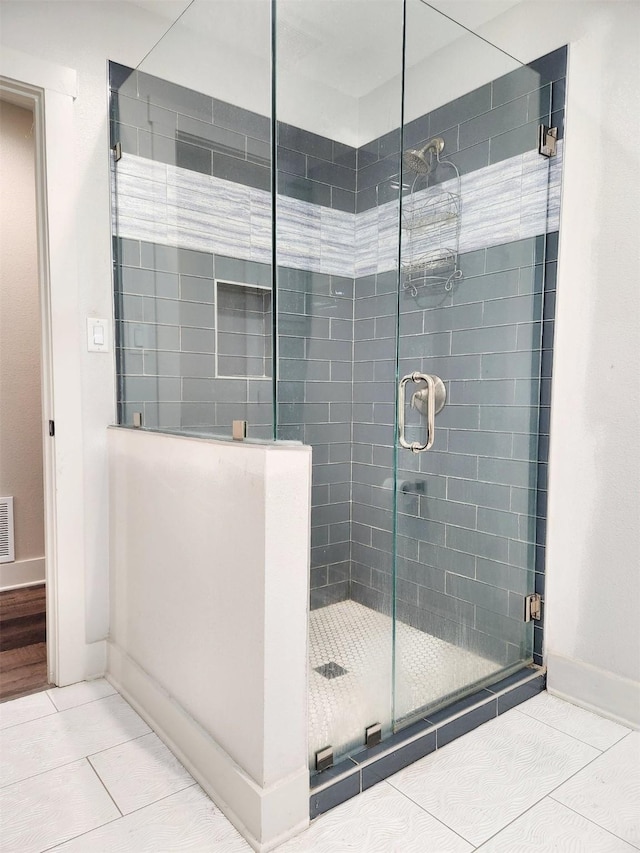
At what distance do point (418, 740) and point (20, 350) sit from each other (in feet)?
9.45

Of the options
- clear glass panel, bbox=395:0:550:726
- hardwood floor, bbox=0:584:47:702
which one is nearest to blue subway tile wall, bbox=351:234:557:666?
clear glass panel, bbox=395:0:550:726

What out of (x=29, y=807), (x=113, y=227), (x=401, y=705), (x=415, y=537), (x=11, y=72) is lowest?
(x=29, y=807)

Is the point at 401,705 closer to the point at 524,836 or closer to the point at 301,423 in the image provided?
the point at 524,836

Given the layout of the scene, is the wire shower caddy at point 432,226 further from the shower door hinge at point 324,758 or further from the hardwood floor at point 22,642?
the hardwood floor at point 22,642

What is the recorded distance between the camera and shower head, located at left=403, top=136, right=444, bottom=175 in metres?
1.70

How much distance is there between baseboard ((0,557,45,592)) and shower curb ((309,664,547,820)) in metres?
2.40

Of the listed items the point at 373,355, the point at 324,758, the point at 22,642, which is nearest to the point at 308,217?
the point at 373,355

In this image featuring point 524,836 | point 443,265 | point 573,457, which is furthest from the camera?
point 573,457

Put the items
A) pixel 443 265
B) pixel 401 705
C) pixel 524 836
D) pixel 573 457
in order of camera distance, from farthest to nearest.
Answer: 1. pixel 573 457
2. pixel 443 265
3. pixel 401 705
4. pixel 524 836

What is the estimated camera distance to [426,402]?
174cm

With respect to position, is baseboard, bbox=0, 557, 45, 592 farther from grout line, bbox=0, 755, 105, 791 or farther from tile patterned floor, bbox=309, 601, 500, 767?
tile patterned floor, bbox=309, 601, 500, 767

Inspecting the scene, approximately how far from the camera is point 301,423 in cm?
142

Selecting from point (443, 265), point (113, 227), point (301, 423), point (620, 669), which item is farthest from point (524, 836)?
point (113, 227)

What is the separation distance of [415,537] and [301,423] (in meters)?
0.56
